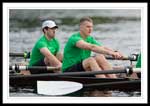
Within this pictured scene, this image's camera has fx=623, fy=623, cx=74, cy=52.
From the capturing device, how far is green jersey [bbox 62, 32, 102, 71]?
5.27 metres

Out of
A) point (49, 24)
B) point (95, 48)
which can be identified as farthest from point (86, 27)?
point (49, 24)

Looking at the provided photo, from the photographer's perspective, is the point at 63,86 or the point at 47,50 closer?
the point at 63,86

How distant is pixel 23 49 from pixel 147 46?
4.67 feet

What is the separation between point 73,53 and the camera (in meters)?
5.32

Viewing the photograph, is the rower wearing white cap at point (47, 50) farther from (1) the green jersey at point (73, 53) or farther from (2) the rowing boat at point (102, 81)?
(2) the rowing boat at point (102, 81)

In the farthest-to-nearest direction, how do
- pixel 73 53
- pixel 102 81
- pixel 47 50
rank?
1. pixel 47 50
2. pixel 73 53
3. pixel 102 81

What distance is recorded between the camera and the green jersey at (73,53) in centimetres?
527

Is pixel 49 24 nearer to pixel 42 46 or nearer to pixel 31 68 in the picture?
pixel 42 46

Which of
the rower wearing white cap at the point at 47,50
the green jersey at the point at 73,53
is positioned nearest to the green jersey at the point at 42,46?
the rower wearing white cap at the point at 47,50

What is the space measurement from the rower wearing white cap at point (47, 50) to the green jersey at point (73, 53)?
0.36ft

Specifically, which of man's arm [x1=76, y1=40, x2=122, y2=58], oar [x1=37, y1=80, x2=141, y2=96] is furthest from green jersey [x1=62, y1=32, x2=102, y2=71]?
oar [x1=37, y1=80, x2=141, y2=96]

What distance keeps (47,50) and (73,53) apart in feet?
0.91

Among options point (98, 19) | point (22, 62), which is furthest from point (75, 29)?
point (22, 62)

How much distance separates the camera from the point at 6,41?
5191 mm
